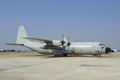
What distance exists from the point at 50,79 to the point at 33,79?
0.89 metres

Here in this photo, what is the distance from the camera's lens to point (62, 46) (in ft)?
161

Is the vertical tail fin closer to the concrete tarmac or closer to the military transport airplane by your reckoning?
the military transport airplane

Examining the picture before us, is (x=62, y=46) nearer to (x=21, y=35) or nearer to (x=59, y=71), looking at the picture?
(x=21, y=35)

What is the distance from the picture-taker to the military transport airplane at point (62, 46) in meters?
46.6

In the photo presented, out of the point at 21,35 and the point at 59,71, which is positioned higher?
the point at 21,35

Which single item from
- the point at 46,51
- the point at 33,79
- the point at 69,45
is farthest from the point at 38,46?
the point at 33,79

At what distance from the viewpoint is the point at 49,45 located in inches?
1893

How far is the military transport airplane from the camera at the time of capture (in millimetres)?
46625

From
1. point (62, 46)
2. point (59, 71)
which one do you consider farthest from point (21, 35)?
point (59, 71)

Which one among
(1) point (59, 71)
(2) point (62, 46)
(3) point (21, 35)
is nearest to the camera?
(1) point (59, 71)

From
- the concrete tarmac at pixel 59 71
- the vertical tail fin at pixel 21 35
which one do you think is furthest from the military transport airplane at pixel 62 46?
the concrete tarmac at pixel 59 71

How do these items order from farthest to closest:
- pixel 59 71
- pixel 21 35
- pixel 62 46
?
pixel 21 35 → pixel 62 46 → pixel 59 71

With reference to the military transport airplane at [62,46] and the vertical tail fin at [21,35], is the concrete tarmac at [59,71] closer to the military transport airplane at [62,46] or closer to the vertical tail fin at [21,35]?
the military transport airplane at [62,46]

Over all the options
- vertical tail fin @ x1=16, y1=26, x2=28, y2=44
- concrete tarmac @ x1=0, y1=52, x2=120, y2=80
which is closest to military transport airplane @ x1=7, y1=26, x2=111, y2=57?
vertical tail fin @ x1=16, y1=26, x2=28, y2=44
